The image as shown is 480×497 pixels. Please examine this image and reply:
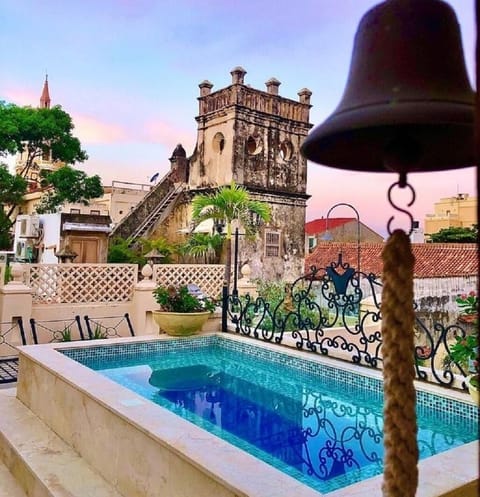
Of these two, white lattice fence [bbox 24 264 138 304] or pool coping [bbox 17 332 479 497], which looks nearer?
pool coping [bbox 17 332 479 497]

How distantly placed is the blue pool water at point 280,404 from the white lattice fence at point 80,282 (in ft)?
8.93

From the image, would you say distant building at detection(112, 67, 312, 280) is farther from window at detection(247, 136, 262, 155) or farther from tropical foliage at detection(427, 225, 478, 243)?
tropical foliage at detection(427, 225, 478, 243)

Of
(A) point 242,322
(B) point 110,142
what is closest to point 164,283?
(A) point 242,322

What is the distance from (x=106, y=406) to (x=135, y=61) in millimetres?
5698

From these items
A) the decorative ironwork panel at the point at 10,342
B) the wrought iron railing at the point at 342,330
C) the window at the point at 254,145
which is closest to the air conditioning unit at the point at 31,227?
the window at the point at 254,145

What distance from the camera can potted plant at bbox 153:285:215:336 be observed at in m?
6.23

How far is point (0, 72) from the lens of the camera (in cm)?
967

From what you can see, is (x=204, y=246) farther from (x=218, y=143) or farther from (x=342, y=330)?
(x=342, y=330)

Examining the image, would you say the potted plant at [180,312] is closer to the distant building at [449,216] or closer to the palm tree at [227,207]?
the palm tree at [227,207]

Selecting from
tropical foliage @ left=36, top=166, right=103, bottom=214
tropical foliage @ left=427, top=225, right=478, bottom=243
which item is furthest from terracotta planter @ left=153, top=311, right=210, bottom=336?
tropical foliage @ left=427, top=225, right=478, bottom=243

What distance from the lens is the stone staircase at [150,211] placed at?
1519 cm

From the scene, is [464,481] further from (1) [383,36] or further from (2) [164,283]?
(2) [164,283]

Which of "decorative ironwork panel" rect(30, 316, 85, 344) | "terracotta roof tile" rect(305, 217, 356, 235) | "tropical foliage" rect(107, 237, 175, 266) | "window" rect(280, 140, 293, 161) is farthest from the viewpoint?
"terracotta roof tile" rect(305, 217, 356, 235)

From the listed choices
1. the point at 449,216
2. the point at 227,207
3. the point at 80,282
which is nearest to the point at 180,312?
the point at 80,282
